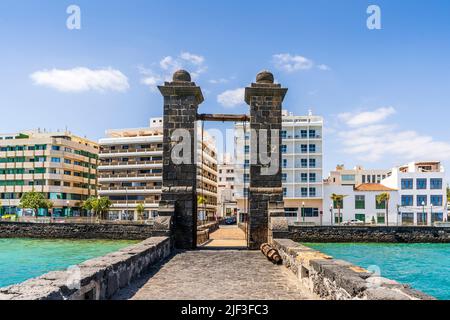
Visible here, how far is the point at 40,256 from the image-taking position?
86.4ft

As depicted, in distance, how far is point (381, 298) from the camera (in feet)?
15.0

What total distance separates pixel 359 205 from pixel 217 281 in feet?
172

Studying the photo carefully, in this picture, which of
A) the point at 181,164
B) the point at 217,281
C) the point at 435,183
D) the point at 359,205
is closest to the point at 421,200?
the point at 435,183

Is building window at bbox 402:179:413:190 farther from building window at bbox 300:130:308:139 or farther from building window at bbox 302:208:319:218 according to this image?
building window at bbox 300:130:308:139

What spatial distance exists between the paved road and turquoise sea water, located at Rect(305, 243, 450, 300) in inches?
390

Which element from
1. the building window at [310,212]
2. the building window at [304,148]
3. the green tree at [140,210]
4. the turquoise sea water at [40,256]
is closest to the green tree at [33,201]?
the green tree at [140,210]

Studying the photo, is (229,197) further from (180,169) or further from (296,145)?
(180,169)

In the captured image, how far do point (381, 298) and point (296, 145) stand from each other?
5358 centimetres

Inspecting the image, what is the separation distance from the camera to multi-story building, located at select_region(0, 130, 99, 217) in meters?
64.4

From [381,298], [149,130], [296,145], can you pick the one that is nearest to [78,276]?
[381,298]

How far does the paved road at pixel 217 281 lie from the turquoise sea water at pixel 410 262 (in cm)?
990

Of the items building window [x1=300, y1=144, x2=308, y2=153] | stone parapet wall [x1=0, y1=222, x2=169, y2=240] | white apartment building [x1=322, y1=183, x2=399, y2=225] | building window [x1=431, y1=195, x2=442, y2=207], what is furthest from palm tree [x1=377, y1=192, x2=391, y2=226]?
stone parapet wall [x1=0, y1=222, x2=169, y2=240]

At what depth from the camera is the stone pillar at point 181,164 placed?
14.1m

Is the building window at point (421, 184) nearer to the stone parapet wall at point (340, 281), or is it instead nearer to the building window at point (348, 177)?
the building window at point (348, 177)
